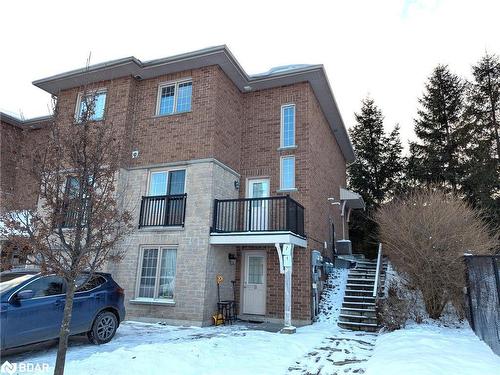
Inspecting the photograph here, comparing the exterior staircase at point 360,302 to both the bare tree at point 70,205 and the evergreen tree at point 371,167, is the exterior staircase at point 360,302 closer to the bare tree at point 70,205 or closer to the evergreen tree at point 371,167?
the bare tree at point 70,205

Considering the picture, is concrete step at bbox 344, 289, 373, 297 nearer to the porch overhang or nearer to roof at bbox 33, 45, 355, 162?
the porch overhang

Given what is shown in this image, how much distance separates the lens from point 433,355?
20.5 ft

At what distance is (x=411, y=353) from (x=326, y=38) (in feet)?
35.4

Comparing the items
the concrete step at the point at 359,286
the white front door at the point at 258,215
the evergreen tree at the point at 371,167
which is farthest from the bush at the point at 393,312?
the evergreen tree at the point at 371,167

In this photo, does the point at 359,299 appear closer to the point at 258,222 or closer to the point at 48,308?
the point at 258,222

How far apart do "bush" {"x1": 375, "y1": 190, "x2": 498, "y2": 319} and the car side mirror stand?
9.90 meters

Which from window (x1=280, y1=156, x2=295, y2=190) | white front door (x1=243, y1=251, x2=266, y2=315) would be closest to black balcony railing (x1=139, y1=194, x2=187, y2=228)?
white front door (x1=243, y1=251, x2=266, y2=315)

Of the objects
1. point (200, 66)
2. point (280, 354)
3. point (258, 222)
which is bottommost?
point (280, 354)

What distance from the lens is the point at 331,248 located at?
16.8 meters

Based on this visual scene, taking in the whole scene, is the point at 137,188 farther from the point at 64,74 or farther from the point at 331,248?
the point at 331,248

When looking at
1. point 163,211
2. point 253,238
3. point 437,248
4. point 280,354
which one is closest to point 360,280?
point 437,248

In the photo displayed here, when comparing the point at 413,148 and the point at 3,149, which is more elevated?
the point at 413,148

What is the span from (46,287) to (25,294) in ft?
1.65

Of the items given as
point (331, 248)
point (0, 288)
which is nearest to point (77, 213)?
point (0, 288)
